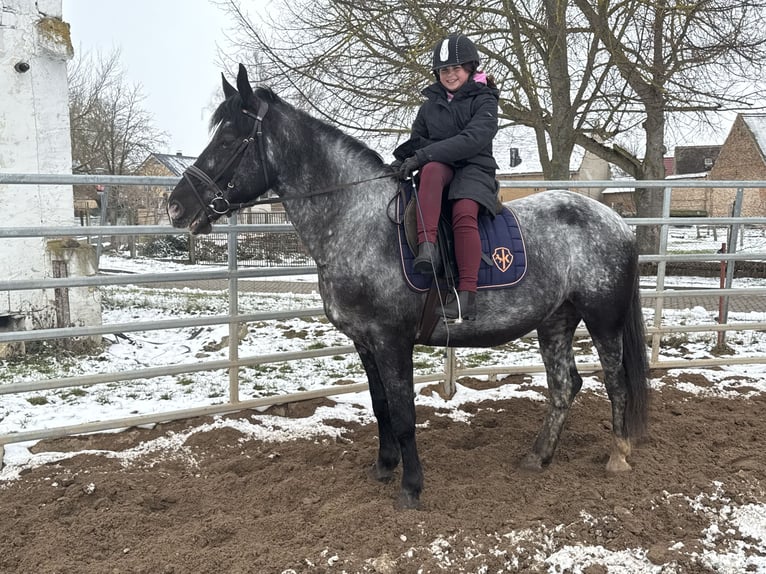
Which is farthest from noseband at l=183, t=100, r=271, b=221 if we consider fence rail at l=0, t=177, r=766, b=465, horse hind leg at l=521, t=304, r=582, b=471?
horse hind leg at l=521, t=304, r=582, b=471

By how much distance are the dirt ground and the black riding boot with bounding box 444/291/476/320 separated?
1075 millimetres

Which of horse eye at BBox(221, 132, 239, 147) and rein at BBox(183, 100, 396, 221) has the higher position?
horse eye at BBox(221, 132, 239, 147)

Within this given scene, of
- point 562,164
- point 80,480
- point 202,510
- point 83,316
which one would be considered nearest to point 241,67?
point 202,510

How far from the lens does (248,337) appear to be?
24.7ft

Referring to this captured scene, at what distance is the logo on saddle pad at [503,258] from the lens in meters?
3.51

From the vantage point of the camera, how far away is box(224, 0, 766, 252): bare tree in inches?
271

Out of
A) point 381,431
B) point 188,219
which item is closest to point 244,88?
point 188,219

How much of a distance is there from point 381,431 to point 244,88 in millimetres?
2218

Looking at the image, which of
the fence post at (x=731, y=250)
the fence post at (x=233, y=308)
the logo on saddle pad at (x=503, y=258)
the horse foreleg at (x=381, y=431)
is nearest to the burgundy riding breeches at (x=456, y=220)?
the logo on saddle pad at (x=503, y=258)

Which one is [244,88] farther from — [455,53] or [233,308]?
[233,308]

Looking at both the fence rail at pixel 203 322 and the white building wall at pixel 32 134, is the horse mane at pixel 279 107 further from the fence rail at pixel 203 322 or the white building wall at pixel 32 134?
the white building wall at pixel 32 134

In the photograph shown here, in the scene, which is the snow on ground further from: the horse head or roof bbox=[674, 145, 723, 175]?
roof bbox=[674, 145, 723, 175]

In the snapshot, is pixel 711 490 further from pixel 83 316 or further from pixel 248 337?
pixel 83 316

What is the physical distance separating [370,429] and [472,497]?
4.15 feet
